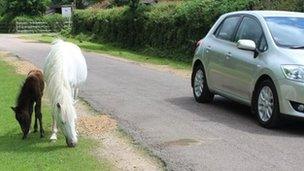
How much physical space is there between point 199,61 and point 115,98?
2098 millimetres

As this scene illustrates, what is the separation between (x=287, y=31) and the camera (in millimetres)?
10594

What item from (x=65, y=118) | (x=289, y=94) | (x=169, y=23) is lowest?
(x=169, y=23)

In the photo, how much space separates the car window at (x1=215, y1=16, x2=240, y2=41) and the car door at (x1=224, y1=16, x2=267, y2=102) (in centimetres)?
26

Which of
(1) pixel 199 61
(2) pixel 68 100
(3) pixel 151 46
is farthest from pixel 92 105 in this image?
(3) pixel 151 46

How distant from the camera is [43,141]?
30.3ft

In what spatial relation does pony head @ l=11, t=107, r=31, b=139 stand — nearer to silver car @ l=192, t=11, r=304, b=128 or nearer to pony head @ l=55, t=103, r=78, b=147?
pony head @ l=55, t=103, r=78, b=147

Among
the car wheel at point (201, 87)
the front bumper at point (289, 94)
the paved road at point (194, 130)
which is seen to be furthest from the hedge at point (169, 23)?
the front bumper at point (289, 94)

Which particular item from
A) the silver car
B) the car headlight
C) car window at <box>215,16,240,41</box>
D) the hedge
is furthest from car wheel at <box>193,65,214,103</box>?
the hedge

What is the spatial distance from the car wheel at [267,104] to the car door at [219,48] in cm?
143

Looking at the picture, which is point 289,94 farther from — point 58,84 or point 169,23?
point 169,23

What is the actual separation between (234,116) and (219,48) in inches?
57.5

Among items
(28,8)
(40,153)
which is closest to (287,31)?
(40,153)

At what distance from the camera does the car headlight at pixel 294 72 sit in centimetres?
938

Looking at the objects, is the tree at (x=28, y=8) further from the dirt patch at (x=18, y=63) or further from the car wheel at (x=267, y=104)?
the car wheel at (x=267, y=104)
